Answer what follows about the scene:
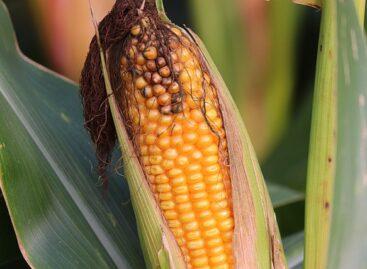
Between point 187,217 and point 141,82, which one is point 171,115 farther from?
point 187,217

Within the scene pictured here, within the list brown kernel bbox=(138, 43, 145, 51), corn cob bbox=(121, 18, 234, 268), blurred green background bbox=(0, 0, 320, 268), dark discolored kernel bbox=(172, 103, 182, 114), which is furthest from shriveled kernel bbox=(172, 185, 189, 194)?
blurred green background bbox=(0, 0, 320, 268)

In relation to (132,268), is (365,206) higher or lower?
higher

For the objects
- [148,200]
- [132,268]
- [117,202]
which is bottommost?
[132,268]

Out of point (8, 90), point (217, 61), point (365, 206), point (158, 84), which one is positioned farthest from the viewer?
point (217, 61)

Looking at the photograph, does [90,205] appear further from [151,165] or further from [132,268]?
[151,165]

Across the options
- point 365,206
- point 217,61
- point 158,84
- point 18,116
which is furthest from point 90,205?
point 217,61

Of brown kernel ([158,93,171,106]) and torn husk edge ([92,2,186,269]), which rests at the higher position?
brown kernel ([158,93,171,106])

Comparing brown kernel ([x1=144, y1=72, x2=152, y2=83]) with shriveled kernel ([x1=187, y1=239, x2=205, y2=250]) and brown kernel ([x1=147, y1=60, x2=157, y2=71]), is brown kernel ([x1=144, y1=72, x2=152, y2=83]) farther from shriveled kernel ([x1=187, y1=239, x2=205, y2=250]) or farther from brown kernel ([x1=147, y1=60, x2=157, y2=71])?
shriveled kernel ([x1=187, y1=239, x2=205, y2=250])
